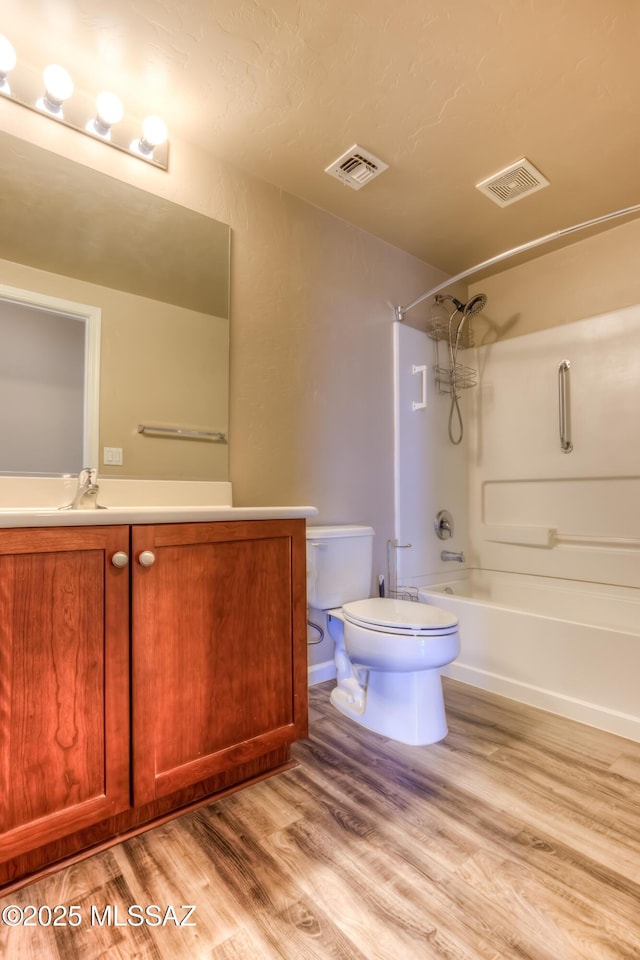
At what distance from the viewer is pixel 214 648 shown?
126 centimetres

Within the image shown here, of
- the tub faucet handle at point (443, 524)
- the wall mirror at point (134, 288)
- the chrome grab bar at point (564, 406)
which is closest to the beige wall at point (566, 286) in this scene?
the chrome grab bar at point (564, 406)

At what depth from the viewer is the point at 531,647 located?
1.93 m

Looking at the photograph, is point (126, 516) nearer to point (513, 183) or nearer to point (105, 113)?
point (105, 113)

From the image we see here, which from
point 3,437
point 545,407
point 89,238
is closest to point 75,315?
point 89,238

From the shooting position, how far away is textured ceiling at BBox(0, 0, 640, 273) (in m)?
1.33

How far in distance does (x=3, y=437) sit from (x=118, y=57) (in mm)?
1235

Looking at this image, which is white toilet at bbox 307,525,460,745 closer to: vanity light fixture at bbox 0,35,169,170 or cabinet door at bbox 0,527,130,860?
cabinet door at bbox 0,527,130,860

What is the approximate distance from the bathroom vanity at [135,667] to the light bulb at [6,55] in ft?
4.51

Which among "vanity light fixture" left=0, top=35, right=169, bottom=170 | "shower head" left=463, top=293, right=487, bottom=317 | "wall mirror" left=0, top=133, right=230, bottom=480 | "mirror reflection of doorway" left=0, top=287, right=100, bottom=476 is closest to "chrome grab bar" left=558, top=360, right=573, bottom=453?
"shower head" left=463, top=293, right=487, bottom=317

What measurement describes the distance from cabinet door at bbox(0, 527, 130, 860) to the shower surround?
157 cm

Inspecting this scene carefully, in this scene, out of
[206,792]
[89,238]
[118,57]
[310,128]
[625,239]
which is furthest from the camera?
[625,239]

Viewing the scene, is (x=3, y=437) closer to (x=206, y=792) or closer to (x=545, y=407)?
(x=206, y=792)

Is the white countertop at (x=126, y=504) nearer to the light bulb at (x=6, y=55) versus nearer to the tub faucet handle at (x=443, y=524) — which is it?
the light bulb at (x=6, y=55)

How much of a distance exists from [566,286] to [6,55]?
2572mm
